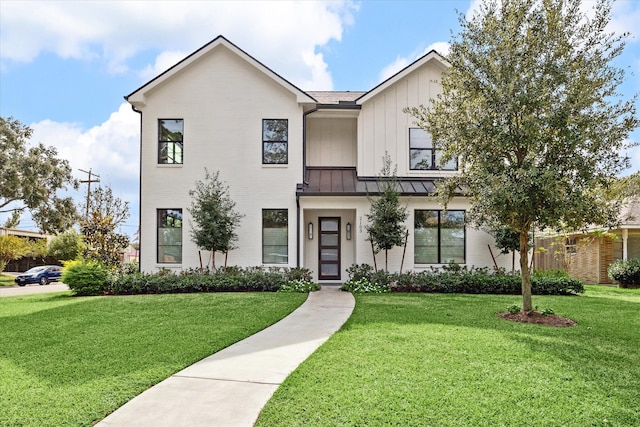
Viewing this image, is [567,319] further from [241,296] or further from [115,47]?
[115,47]

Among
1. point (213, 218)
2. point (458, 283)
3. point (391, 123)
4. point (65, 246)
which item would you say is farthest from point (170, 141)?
point (65, 246)

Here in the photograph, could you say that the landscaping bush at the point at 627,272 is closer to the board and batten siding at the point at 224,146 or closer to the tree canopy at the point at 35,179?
the board and batten siding at the point at 224,146

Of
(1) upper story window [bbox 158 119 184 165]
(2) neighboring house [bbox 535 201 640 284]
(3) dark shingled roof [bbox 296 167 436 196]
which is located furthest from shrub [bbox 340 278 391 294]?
(2) neighboring house [bbox 535 201 640 284]

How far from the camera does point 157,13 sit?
36.1 ft

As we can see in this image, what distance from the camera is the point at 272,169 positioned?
1495 centimetres

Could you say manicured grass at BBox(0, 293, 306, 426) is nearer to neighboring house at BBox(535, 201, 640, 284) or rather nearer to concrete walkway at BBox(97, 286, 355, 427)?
concrete walkway at BBox(97, 286, 355, 427)

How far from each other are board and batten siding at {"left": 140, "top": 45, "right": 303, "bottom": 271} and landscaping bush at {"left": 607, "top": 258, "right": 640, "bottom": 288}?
14.0 m

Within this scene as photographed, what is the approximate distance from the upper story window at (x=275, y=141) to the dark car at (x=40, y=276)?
1765 cm

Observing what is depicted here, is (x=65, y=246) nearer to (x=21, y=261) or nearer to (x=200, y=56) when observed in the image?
(x=21, y=261)

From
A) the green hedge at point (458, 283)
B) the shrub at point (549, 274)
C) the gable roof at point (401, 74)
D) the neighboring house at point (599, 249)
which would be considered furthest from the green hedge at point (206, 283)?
the neighboring house at point (599, 249)

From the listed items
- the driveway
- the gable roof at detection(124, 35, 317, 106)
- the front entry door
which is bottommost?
the driveway

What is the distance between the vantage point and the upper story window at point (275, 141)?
15094 mm

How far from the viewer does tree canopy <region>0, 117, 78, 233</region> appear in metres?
25.7

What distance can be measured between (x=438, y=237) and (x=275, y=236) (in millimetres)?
5655
